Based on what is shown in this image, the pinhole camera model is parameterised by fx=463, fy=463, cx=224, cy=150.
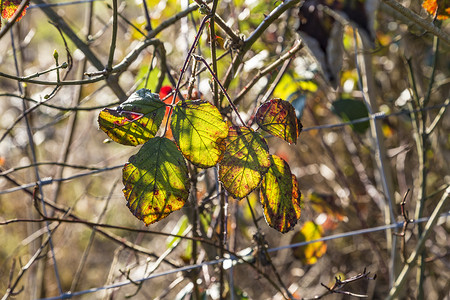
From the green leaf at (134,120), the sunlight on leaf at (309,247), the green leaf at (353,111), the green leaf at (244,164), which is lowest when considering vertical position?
the sunlight on leaf at (309,247)

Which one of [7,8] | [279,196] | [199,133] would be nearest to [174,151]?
[199,133]

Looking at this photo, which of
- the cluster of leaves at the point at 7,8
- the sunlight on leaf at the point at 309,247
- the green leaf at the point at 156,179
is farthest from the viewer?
the sunlight on leaf at the point at 309,247

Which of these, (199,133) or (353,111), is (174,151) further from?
(353,111)

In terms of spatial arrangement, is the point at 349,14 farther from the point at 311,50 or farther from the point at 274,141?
the point at 274,141

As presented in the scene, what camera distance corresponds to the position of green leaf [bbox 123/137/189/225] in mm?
539

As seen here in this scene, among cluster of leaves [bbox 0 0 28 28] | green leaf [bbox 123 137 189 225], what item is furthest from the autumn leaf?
cluster of leaves [bbox 0 0 28 28]

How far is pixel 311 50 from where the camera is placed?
0.78m

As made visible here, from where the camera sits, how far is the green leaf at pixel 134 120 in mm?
545

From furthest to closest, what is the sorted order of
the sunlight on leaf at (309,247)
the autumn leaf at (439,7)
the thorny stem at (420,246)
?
the sunlight on leaf at (309,247) → the thorny stem at (420,246) → the autumn leaf at (439,7)

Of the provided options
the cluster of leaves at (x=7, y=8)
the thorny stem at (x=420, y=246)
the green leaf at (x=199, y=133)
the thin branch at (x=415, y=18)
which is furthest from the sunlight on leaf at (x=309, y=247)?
the cluster of leaves at (x=7, y=8)

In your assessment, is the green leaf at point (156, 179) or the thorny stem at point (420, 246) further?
the thorny stem at point (420, 246)

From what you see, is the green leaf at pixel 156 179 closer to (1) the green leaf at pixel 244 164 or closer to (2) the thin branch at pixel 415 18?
(1) the green leaf at pixel 244 164

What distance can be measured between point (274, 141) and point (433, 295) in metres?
0.88

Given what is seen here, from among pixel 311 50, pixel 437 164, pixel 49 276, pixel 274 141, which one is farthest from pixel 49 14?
pixel 49 276
